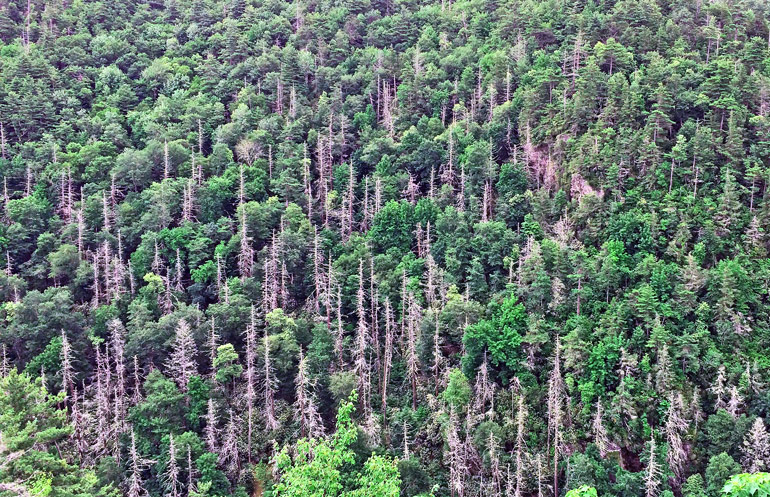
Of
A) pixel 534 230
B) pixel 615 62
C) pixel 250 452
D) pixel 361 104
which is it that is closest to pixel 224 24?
pixel 361 104

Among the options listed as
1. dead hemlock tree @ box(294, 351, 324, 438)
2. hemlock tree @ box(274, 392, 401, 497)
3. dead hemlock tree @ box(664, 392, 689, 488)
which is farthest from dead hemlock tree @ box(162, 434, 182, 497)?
dead hemlock tree @ box(664, 392, 689, 488)

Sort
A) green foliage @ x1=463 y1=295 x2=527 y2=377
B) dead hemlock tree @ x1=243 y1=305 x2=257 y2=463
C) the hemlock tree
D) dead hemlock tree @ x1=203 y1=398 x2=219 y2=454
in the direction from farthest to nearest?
1. dead hemlock tree @ x1=243 y1=305 x2=257 y2=463
2. green foliage @ x1=463 y1=295 x2=527 y2=377
3. dead hemlock tree @ x1=203 y1=398 x2=219 y2=454
4. the hemlock tree

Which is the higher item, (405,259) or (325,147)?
(325,147)

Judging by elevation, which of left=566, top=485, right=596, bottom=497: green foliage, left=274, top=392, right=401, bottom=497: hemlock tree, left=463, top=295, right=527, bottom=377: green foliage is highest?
left=566, top=485, right=596, bottom=497: green foliage

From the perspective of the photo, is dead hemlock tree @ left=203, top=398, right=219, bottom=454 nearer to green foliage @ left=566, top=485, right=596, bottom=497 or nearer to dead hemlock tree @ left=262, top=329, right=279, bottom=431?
dead hemlock tree @ left=262, top=329, right=279, bottom=431

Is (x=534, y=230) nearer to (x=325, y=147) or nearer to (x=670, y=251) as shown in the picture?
(x=670, y=251)

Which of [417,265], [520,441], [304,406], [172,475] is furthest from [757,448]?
[172,475]

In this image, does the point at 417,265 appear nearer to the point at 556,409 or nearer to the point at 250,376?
the point at 250,376

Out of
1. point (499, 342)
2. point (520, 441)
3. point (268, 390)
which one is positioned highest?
point (499, 342)

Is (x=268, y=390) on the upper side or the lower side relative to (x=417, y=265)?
lower
